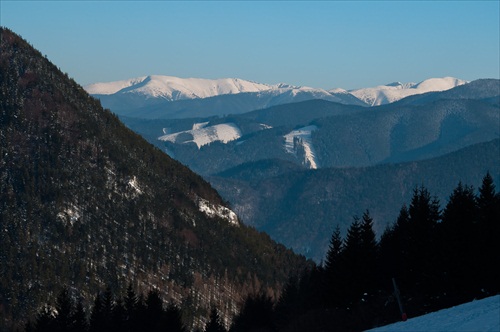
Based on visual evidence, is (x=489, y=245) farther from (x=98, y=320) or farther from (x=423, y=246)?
(x=98, y=320)

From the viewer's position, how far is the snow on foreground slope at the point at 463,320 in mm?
56188

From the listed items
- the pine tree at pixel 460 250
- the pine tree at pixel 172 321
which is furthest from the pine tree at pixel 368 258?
the pine tree at pixel 172 321

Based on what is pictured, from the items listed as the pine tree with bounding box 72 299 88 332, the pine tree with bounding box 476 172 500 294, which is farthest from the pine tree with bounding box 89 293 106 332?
the pine tree with bounding box 476 172 500 294

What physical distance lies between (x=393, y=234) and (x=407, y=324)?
176 feet

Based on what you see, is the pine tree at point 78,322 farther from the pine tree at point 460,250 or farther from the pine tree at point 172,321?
the pine tree at point 460,250

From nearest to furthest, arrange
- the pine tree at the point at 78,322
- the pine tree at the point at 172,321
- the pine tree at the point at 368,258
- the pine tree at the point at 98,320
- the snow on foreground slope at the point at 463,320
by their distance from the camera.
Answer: the snow on foreground slope at the point at 463,320, the pine tree at the point at 368,258, the pine tree at the point at 172,321, the pine tree at the point at 98,320, the pine tree at the point at 78,322

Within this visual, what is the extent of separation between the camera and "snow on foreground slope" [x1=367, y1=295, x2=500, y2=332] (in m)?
56.2

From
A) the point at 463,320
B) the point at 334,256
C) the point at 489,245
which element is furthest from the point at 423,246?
the point at 463,320

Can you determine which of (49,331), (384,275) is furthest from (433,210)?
(49,331)

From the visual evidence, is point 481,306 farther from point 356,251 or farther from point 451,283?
point 356,251

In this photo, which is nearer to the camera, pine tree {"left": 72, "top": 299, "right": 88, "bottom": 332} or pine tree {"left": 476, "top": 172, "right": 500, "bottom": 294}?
pine tree {"left": 476, "top": 172, "right": 500, "bottom": 294}

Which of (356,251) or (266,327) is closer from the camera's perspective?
(356,251)

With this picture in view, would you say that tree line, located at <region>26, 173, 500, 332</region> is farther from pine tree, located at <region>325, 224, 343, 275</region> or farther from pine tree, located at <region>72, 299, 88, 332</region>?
pine tree, located at <region>72, 299, 88, 332</region>

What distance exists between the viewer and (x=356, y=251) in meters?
105
